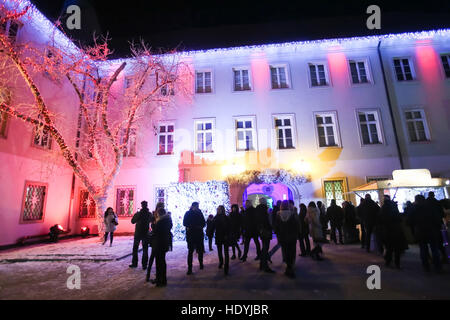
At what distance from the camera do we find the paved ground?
4.47 meters

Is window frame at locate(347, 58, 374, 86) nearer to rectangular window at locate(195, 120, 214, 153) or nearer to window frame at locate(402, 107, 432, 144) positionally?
window frame at locate(402, 107, 432, 144)

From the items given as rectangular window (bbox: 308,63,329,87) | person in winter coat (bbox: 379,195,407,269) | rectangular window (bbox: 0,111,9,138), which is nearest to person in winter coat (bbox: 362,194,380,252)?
person in winter coat (bbox: 379,195,407,269)

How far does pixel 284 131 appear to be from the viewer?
46.6ft

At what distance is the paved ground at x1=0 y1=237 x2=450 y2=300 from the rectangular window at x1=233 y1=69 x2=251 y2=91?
10.9m

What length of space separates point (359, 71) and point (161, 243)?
631 inches

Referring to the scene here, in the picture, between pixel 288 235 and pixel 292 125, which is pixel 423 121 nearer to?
pixel 292 125

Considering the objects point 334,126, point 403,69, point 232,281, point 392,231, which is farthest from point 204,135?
point 403,69

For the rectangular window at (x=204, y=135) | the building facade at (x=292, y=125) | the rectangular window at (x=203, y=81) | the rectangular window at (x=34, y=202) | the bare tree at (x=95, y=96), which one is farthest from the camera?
the rectangular window at (x=203, y=81)

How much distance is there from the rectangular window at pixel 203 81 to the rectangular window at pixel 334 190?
9.53 m

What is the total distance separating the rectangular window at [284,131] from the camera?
14008 millimetres

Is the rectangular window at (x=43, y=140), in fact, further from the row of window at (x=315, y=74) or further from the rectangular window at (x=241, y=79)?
the rectangular window at (x=241, y=79)

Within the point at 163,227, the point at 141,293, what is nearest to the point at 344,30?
the point at 163,227

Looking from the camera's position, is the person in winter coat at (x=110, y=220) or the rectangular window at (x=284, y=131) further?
the rectangular window at (x=284, y=131)

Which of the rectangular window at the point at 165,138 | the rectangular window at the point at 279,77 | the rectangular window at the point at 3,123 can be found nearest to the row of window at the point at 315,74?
the rectangular window at the point at 279,77
